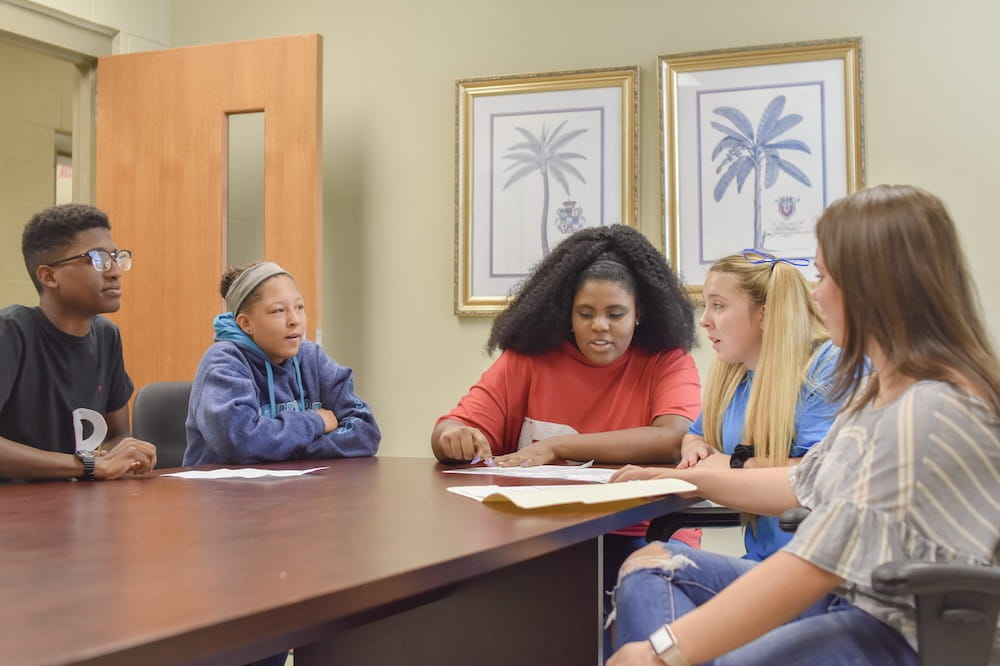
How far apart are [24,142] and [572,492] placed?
4871mm

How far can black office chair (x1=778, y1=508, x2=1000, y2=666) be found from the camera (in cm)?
85

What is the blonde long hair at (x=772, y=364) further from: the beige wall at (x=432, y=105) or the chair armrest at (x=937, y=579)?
the beige wall at (x=432, y=105)

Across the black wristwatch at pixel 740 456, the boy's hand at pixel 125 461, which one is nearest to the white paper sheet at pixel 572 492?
the black wristwatch at pixel 740 456

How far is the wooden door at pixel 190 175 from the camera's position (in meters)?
Answer: 3.44

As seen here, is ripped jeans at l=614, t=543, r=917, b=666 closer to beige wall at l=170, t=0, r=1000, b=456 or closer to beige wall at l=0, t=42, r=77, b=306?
beige wall at l=170, t=0, r=1000, b=456

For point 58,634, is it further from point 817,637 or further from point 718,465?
point 718,465

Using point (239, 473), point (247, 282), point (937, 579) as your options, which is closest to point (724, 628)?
point (937, 579)

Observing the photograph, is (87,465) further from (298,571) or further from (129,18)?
(129,18)

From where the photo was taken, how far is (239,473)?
1.66 metres

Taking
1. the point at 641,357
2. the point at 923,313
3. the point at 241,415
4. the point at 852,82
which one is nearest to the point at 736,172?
the point at 852,82

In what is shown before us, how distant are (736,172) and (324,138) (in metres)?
1.66

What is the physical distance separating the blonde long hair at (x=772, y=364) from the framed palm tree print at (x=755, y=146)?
47.5 inches

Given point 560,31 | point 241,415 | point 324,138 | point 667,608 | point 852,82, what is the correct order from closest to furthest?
point 667,608, point 241,415, point 852,82, point 560,31, point 324,138

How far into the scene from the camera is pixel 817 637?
3.16 ft
